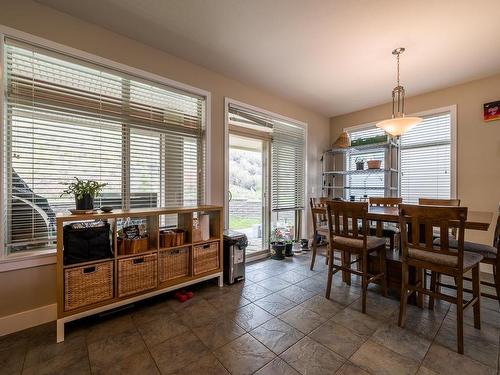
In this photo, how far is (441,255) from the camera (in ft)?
5.79

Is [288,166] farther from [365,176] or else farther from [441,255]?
[441,255]

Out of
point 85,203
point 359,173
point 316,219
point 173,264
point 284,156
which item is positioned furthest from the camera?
point 359,173

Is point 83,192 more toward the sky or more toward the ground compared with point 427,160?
more toward the ground

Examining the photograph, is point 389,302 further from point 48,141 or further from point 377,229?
point 48,141

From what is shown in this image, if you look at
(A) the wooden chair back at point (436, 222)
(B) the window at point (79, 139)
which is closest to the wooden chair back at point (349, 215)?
(A) the wooden chair back at point (436, 222)

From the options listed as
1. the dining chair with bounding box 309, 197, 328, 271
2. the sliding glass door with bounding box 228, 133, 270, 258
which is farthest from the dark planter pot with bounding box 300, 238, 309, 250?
the sliding glass door with bounding box 228, 133, 270, 258

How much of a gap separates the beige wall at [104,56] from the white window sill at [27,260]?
0.05m

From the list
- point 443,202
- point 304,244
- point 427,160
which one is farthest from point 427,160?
point 304,244

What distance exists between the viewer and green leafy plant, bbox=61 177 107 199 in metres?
A: 1.97

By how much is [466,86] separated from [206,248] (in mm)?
4124

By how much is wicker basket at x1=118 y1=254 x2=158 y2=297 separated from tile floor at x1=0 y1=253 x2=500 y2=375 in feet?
0.75

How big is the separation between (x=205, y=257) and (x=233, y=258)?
343 mm

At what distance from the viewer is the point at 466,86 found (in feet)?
10.7

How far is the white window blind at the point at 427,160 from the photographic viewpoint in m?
3.49
